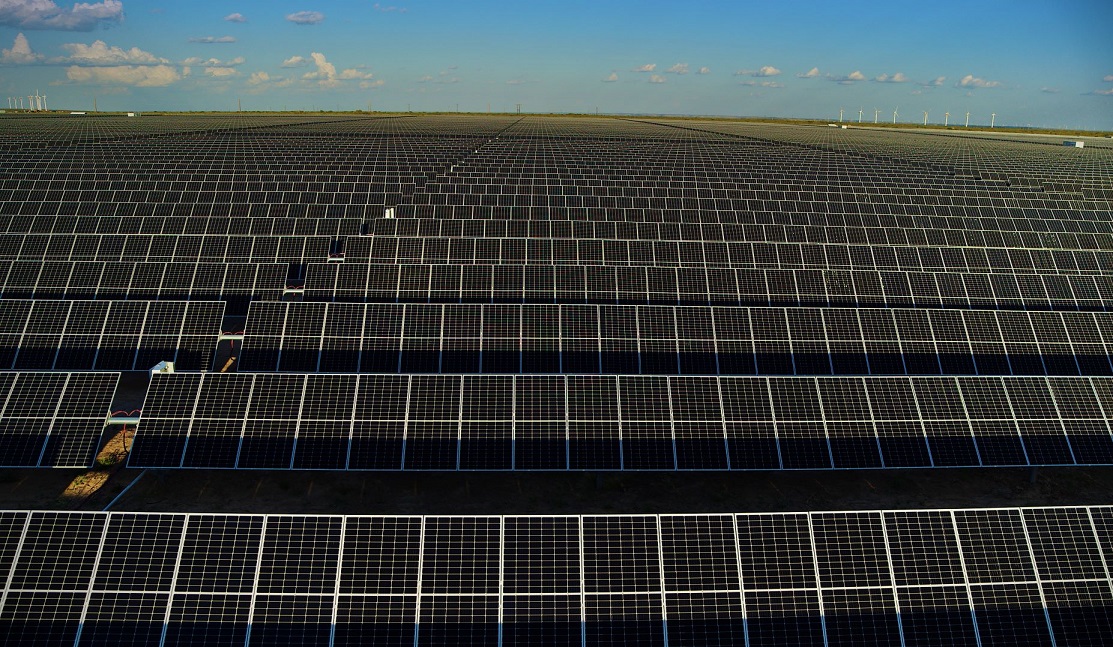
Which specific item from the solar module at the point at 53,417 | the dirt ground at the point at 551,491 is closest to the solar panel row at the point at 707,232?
the dirt ground at the point at 551,491

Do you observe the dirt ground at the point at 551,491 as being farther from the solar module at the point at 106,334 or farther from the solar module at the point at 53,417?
the solar module at the point at 106,334

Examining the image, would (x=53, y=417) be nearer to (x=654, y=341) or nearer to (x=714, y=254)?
(x=654, y=341)

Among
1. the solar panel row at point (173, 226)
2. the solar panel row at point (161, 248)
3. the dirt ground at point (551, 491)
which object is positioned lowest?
the dirt ground at point (551, 491)

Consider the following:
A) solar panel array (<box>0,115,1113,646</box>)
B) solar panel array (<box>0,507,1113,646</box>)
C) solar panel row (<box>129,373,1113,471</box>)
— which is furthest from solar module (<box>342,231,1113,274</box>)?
solar panel array (<box>0,507,1113,646</box>)

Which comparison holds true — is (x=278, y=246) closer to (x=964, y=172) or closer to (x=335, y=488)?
(x=335, y=488)

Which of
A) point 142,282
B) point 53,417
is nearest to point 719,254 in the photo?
point 142,282

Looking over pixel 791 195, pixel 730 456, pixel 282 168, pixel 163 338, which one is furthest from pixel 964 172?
pixel 163 338
